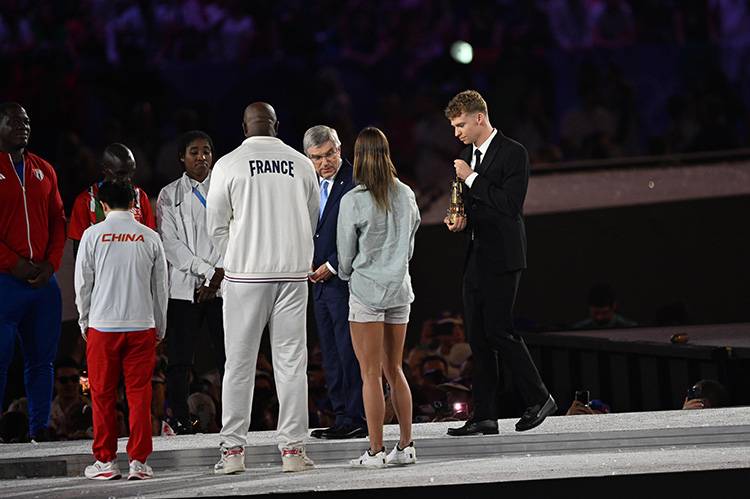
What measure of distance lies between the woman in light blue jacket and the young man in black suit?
18.0 inches

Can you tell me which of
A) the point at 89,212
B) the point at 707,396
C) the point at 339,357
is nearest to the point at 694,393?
the point at 707,396

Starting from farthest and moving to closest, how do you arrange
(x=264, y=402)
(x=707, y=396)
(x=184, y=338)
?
1. (x=264, y=402)
2. (x=707, y=396)
3. (x=184, y=338)

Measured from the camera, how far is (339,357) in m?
6.01

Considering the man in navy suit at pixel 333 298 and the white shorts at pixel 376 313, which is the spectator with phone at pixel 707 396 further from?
the white shorts at pixel 376 313

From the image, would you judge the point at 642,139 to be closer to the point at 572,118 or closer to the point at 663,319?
the point at 572,118

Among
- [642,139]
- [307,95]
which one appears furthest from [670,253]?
[307,95]

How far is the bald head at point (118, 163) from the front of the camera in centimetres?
618

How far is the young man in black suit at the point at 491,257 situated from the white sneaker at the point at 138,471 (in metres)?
1.31

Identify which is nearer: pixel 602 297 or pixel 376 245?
pixel 376 245

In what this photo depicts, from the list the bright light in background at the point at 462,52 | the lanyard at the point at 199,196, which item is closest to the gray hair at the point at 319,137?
the lanyard at the point at 199,196

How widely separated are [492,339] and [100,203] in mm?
1958

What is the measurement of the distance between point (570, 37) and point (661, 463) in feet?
23.4

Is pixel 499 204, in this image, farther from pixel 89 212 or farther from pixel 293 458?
pixel 89 212

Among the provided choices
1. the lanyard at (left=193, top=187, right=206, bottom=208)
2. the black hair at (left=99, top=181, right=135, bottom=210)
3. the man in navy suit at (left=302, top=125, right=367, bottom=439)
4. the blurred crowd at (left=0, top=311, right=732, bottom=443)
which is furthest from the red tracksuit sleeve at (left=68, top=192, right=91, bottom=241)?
the man in navy suit at (left=302, top=125, right=367, bottom=439)
